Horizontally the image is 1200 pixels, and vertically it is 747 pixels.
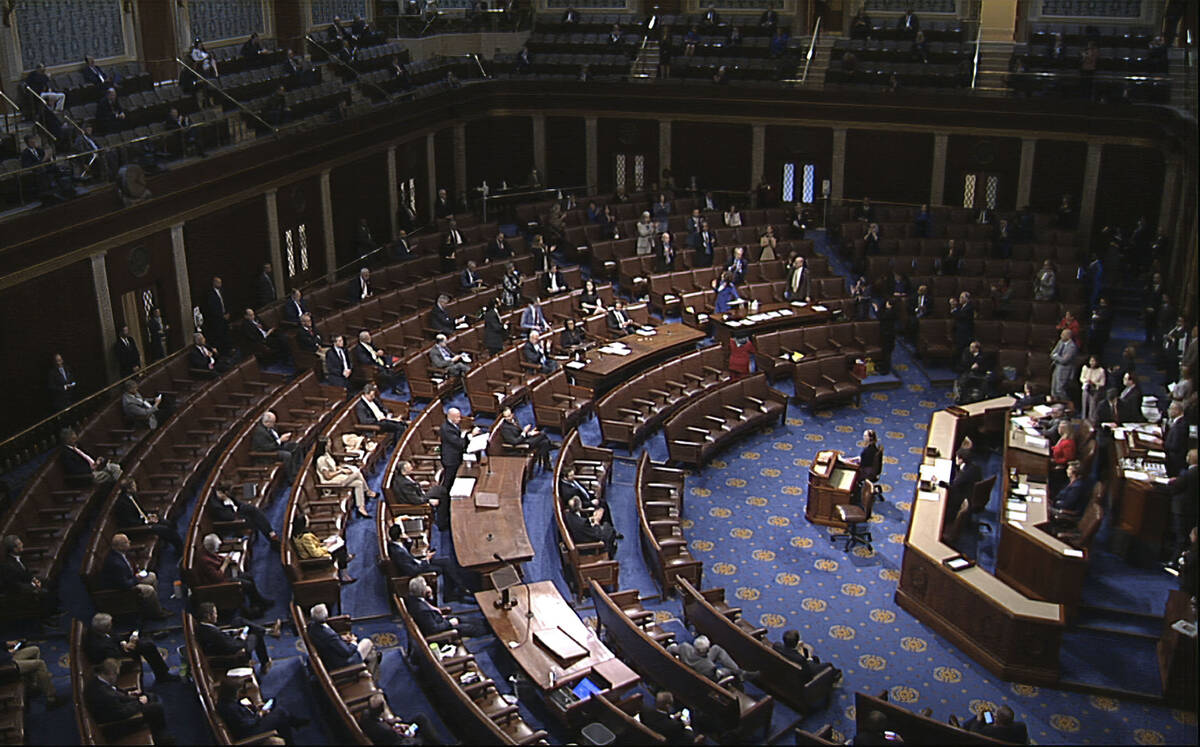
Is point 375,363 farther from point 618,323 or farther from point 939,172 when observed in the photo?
point 939,172

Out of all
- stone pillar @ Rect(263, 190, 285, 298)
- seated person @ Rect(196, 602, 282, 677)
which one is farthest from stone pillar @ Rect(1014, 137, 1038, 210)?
seated person @ Rect(196, 602, 282, 677)

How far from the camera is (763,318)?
21312 millimetres

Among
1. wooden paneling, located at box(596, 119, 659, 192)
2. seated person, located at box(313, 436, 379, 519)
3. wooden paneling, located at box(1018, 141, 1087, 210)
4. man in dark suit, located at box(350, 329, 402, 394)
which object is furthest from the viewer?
wooden paneling, located at box(596, 119, 659, 192)

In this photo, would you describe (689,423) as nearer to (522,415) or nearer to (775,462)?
(775,462)

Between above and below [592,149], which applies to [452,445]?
below

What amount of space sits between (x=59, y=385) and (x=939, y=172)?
19.1m

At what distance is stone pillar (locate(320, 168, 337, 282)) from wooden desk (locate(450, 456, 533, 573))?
8.90m

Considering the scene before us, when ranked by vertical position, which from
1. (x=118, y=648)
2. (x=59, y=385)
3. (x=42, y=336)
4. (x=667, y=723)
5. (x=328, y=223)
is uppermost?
(x=328, y=223)

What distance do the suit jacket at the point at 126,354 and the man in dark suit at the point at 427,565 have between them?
635cm

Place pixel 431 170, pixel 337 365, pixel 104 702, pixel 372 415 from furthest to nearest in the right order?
pixel 431 170, pixel 337 365, pixel 372 415, pixel 104 702

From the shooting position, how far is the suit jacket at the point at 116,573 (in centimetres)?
1226

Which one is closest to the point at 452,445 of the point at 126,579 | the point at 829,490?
the point at 126,579

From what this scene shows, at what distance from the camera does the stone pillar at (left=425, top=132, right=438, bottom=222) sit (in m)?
26.9

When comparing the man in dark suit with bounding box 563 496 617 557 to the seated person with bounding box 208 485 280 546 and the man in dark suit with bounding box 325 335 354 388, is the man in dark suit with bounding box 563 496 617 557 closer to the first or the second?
the seated person with bounding box 208 485 280 546
